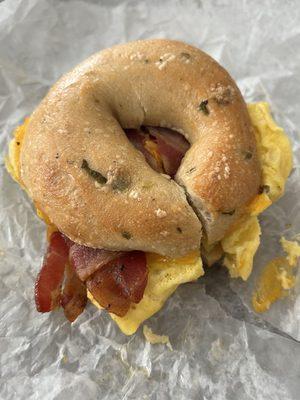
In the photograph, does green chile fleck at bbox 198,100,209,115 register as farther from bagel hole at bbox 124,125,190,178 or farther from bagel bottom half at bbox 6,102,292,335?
bagel bottom half at bbox 6,102,292,335

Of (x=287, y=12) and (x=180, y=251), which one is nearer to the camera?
(x=180, y=251)

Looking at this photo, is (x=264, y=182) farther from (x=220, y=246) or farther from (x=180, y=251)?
(x=180, y=251)

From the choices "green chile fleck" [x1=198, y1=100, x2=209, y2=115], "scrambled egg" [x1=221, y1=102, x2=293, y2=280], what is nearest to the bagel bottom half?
"scrambled egg" [x1=221, y1=102, x2=293, y2=280]

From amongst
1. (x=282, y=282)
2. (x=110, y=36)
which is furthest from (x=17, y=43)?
(x=282, y=282)

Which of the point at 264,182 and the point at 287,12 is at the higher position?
the point at 287,12

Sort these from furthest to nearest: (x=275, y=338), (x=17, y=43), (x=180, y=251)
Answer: (x=17, y=43), (x=275, y=338), (x=180, y=251)

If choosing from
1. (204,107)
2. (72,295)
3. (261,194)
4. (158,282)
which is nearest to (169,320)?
(158,282)
